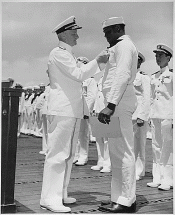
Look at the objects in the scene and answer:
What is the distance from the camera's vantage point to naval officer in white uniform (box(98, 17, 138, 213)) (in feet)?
10.9

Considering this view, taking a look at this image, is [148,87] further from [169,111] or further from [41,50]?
[41,50]

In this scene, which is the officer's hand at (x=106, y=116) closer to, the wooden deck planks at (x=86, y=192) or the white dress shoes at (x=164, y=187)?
the wooden deck planks at (x=86, y=192)

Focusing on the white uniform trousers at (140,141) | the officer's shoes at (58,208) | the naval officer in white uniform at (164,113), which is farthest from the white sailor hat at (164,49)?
the officer's shoes at (58,208)

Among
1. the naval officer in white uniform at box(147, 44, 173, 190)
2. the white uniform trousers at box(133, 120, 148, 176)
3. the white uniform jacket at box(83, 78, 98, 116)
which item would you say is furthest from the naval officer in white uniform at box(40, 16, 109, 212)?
the white uniform jacket at box(83, 78, 98, 116)

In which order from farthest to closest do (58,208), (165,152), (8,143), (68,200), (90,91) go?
(90,91) → (165,152) → (68,200) → (58,208) → (8,143)

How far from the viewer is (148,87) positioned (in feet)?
16.5

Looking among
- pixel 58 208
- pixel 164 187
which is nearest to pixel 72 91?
pixel 58 208

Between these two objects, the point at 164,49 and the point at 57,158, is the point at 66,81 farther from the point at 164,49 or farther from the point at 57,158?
the point at 164,49

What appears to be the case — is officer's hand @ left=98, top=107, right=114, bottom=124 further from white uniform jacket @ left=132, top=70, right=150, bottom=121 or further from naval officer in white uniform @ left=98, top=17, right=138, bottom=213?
white uniform jacket @ left=132, top=70, right=150, bottom=121

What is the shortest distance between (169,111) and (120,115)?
1.19 metres

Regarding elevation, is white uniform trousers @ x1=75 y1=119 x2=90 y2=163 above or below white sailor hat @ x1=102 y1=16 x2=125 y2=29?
below

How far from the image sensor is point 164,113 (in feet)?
14.6

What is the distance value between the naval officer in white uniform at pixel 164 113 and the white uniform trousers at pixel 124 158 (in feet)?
3.45

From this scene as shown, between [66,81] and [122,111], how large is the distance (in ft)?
1.75
